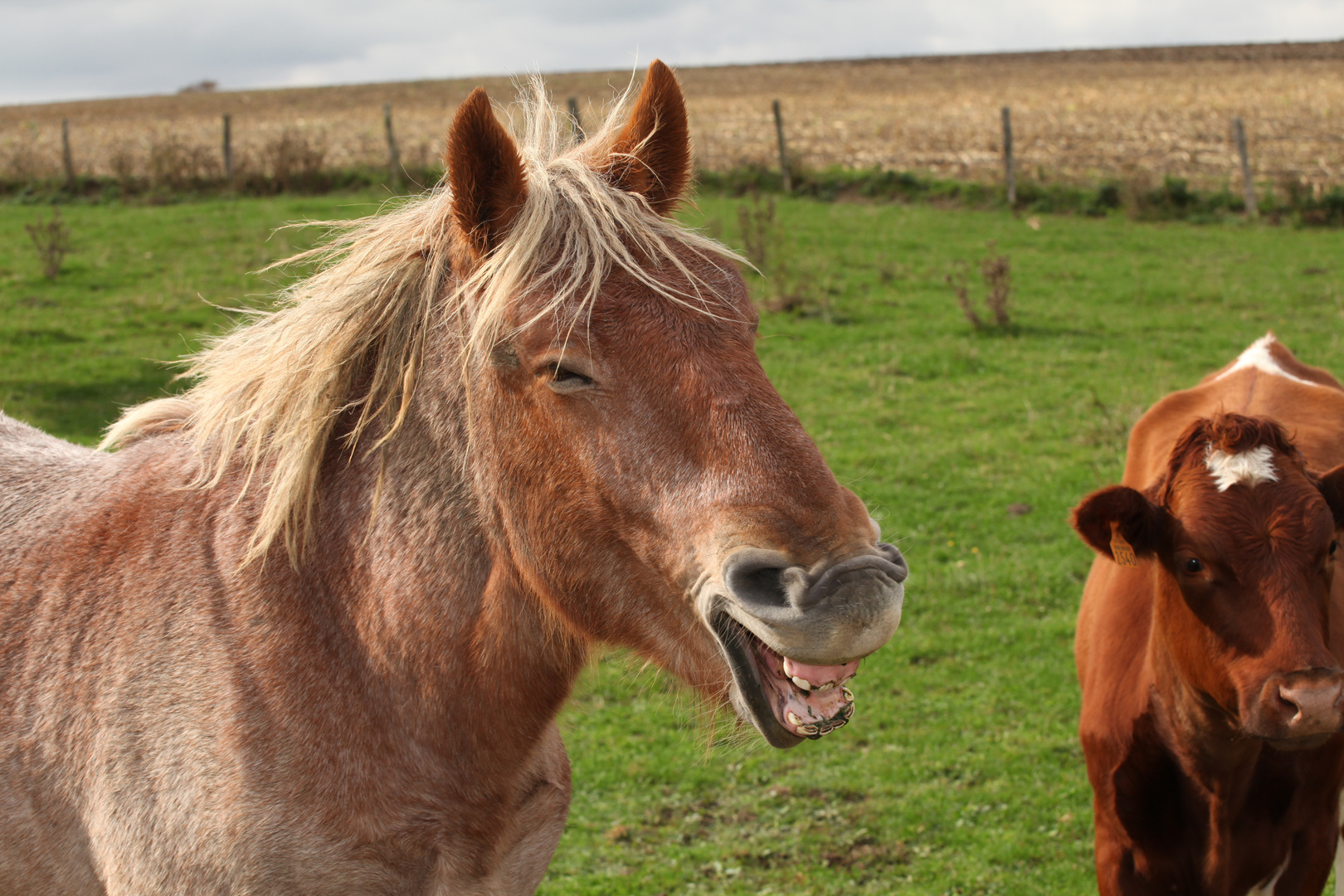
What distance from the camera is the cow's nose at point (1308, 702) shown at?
10.4 ft

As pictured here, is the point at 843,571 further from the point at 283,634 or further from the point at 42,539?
the point at 42,539

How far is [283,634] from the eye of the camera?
2225 mm

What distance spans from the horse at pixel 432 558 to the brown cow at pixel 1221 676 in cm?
214

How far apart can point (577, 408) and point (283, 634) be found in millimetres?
819

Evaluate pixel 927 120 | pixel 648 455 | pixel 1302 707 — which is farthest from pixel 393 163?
pixel 648 455

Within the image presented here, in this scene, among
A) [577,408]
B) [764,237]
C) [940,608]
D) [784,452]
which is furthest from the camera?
[764,237]

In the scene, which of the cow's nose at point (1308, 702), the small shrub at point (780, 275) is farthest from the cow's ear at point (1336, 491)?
the small shrub at point (780, 275)

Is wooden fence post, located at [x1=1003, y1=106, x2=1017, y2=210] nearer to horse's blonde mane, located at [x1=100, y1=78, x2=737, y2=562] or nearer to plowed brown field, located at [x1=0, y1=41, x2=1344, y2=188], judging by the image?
plowed brown field, located at [x1=0, y1=41, x2=1344, y2=188]

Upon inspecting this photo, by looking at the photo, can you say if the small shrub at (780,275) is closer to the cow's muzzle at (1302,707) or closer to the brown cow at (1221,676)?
the brown cow at (1221,676)

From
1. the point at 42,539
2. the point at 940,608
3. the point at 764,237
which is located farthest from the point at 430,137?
the point at 42,539

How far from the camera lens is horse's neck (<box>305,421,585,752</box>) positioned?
7.34 ft

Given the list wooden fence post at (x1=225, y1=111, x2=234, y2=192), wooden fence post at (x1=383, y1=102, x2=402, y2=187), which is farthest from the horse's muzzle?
wooden fence post at (x1=225, y1=111, x2=234, y2=192)

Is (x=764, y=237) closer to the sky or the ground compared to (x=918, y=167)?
closer to the ground

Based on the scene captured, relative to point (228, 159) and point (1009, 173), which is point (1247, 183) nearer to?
point (1009, 173)
